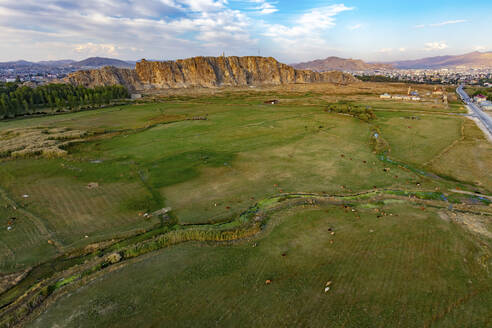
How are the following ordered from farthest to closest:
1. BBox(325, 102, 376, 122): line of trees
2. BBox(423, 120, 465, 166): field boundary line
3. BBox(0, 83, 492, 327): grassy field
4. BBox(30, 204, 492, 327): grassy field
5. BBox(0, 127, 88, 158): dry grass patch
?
BBox(325, 102, 376, 122): line of trees → BBox(0, 127, 88, 158): dry grass patch → BBox(423, 120, 465, 166): field boundary line → BBox(0, 83, 492, 327): grassy field → BBox(30, 204, 492, 327): grassy field

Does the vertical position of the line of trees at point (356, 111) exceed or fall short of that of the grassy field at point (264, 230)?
it exceeds it

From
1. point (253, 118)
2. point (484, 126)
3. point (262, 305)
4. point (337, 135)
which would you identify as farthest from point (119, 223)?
point (484, 126)

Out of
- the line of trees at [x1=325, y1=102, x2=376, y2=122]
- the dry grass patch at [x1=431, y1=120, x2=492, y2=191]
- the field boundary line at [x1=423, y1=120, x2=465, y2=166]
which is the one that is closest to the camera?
the dry grass patch at [x1=431, y1=120, x2=492, y2=191]

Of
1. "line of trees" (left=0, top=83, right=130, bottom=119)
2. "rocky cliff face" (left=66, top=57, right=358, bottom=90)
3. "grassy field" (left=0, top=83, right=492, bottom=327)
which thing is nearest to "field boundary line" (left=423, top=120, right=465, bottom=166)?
"grassy field" (left=0, top=83, right=492, bottom=327)

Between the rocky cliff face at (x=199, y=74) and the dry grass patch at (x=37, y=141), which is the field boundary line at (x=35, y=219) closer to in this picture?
the dry grass patch at (x=37, y=141)

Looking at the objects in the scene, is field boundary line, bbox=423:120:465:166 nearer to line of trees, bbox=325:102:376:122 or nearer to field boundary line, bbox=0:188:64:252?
line of trees, bbox=325:102:376:122

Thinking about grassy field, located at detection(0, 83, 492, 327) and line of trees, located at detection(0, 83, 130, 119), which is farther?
line of trees, located at detection(0, 83, 130, 119)

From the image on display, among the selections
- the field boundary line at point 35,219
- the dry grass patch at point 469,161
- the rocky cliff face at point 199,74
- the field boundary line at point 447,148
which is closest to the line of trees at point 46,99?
the rocky cliff face at point 199,74

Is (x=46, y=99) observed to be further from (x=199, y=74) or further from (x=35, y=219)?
(x=199, y=74)
